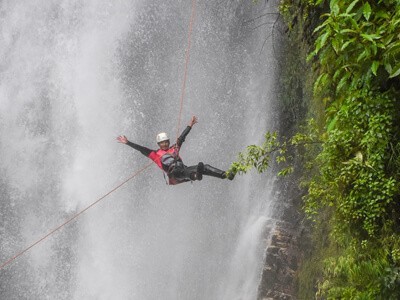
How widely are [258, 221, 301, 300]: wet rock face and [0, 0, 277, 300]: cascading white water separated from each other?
3.22m

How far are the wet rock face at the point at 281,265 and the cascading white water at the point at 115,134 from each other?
10.6ft

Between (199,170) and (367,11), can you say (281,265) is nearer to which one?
(199,170)

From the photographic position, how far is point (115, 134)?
1585cm

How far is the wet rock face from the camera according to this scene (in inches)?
435

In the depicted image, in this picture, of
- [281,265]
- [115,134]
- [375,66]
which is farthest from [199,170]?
[115,134]

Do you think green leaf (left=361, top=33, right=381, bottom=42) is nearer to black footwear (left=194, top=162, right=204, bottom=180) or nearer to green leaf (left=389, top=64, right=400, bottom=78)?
green leaf (left=389, top=64, right=400, bottom=78)

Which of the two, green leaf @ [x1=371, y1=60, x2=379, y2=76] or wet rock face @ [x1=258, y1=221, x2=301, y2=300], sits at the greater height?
green leaf @ [x1=371, y1=60, x2=379, y2=76]

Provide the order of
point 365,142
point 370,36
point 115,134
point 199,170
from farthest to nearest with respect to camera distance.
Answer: point 115,134, point 199,170, point 365,142, point 370,36

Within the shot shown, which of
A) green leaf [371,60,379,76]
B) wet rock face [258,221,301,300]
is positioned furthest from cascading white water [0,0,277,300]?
green leaf [371,60,379,76]

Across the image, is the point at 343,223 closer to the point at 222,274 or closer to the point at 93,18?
the point at 222,274

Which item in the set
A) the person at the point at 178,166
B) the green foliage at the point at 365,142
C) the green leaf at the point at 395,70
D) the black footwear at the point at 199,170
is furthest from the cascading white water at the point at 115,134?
the green leaf at the point at 395,70

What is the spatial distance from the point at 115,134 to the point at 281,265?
6405mm

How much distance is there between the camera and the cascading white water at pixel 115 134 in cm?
1538

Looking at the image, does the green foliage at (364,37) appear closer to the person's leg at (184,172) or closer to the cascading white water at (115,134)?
the person's leg at (184,172)
